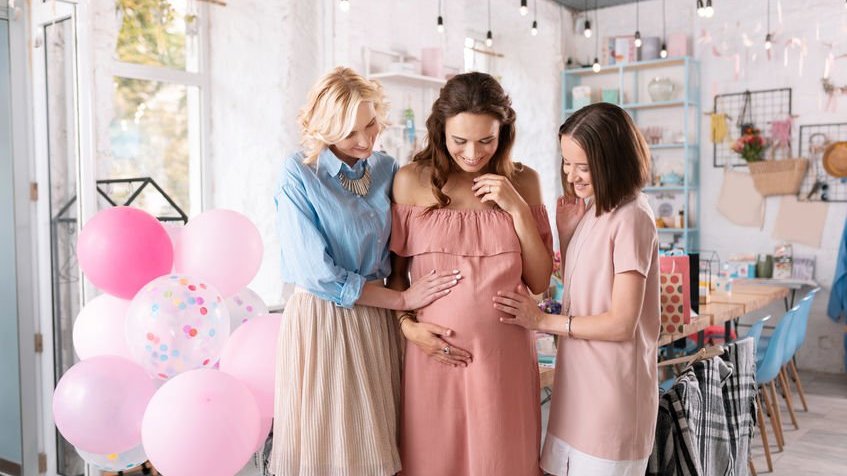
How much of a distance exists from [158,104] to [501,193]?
12.0 ft

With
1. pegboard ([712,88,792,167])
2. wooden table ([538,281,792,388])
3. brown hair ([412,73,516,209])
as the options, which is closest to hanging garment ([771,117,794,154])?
pegboard ([712,88,792,167])

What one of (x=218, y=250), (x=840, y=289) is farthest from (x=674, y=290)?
(x=840, y=289)

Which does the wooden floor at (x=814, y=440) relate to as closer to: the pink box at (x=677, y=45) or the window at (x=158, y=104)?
the window at (x=158, y=104)

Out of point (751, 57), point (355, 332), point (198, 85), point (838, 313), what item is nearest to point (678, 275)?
point (355, 332)

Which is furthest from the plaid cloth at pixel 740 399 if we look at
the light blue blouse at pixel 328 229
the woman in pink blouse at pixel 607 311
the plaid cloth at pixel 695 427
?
the light blue blouse at pixel 328 229

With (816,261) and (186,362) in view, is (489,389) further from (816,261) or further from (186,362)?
(816,261)

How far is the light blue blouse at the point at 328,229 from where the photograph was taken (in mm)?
1945

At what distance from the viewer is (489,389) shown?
6.36ft

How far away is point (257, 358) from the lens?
2.73m

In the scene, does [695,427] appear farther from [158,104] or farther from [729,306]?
[158,104]

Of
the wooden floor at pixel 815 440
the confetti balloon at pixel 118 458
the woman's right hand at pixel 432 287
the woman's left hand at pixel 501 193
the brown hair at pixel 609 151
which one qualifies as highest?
the brown hair at pixel 609 151

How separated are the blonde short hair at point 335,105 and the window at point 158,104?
2.84 m

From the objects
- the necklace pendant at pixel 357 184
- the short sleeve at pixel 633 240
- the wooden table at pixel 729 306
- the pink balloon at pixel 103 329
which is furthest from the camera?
the wooden table at pixel 729 306

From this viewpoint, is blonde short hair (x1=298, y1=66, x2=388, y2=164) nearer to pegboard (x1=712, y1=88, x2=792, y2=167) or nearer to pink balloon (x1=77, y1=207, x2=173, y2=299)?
pink balloon (x1=77, y1=207, x2=173, y2=299)
